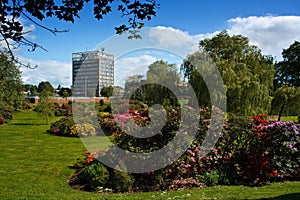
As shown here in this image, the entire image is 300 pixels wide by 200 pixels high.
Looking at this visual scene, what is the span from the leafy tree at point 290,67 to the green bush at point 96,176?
43.0 metres

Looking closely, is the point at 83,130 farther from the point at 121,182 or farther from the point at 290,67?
the point at 290,67

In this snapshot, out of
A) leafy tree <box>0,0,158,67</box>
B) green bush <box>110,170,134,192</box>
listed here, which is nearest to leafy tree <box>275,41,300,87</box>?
green bush <box>110,170,134,192</box>

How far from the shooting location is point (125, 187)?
6074 millimetres

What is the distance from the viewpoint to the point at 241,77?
698 inches

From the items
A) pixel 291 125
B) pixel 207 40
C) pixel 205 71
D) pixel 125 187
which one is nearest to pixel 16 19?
pixel 125 187

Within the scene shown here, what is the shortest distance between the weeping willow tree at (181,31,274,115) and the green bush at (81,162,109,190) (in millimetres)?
10861

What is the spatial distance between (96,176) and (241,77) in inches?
544

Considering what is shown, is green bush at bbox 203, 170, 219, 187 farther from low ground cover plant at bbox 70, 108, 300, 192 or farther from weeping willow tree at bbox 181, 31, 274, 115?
weeping willow tree at bbox 181, 31, 274, 115

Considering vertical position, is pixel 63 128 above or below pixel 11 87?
below

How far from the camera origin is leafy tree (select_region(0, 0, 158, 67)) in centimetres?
265

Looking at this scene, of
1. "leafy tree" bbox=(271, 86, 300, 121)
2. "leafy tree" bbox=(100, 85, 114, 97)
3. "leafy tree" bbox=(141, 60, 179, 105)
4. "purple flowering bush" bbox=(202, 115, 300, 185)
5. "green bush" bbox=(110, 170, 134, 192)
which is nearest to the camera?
"green bush" bbox=(110, 170, 134, 192)

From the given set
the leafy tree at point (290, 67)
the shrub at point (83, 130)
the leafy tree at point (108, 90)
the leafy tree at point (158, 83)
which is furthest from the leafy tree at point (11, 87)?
the leafy tree at point (290, 67)

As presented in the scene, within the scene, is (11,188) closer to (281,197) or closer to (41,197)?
(41,197)

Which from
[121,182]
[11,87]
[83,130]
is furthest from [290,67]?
[121,182]
